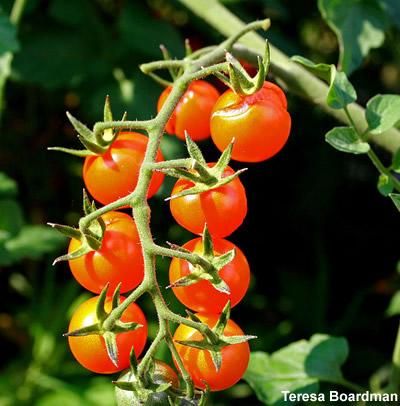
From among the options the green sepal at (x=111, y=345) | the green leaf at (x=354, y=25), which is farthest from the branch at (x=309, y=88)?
the green sepal at (x=111, y=345)

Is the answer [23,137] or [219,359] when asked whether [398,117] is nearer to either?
[219,359]

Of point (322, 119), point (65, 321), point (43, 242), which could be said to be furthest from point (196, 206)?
point (322, 119)

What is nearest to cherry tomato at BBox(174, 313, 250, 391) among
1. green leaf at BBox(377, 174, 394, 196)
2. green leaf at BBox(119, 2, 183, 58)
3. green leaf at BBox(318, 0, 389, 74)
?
green leaf at BBox(377, 174, 394, 196)

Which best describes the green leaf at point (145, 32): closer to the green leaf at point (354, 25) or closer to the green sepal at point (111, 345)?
the green leaf at point (354, 25)

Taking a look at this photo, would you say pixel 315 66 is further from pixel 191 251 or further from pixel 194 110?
pixel 191 251

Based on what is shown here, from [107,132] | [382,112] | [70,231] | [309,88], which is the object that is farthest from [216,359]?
[309,88]

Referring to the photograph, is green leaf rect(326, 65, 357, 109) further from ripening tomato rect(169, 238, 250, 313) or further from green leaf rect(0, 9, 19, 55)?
green leaf rect(0, 9, 19, 55)
